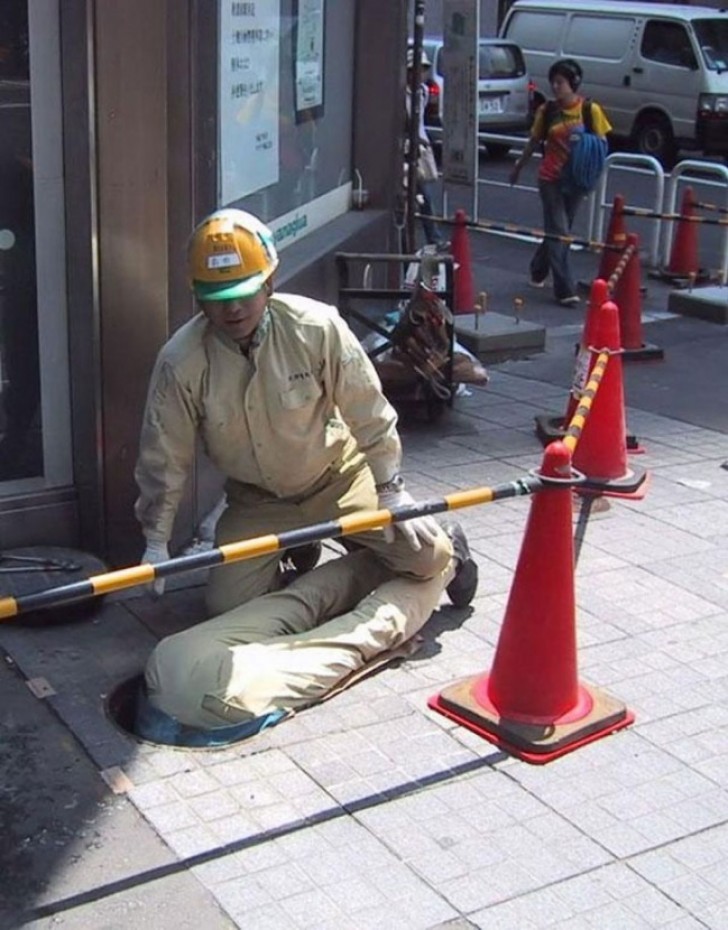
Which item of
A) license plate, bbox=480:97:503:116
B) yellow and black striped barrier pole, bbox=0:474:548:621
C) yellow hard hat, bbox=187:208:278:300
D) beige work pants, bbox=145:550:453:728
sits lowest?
beige work pants, bbox=145:550:453:728

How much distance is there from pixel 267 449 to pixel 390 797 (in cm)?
131

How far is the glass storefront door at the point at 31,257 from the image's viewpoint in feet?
16.0

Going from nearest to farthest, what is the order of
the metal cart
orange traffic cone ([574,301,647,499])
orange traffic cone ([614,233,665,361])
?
1. orange traffic cone ([574,301,647,499])
2. the metal cart
3. orange traffic cone ([614,233,665,361])

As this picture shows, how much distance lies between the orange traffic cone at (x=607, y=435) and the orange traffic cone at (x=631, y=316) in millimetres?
2814

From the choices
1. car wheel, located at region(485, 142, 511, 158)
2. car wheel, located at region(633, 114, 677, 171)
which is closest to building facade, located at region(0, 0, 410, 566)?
car wheel, located at region(485, 142, 511, 158)

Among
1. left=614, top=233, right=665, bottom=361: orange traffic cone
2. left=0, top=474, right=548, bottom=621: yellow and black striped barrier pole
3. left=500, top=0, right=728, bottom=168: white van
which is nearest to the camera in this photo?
left=0, top=474, right=548, bottom=621: yellow and black striped barrier pole

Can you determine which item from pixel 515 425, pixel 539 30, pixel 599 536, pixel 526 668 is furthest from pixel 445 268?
pixel 539 30

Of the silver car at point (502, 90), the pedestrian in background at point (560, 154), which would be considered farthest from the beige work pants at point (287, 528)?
the silver car at point (502, 90)

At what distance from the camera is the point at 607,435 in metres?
6.52

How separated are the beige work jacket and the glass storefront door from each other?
73 centimetres

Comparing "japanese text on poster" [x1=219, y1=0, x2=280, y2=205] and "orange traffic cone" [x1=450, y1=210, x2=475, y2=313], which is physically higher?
"japanese text on poster" [x1=219, y1=0, x2=280, y2=205]

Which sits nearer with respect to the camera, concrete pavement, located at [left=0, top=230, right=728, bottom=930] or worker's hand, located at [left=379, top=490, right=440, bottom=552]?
concrete pavement, located at [left=0, top=230, right=728, bottom=930]

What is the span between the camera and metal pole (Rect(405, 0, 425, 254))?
884 cm

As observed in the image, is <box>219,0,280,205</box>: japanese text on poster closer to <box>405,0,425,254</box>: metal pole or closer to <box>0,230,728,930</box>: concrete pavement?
<box>405,0,425,254</box>: metal pole
